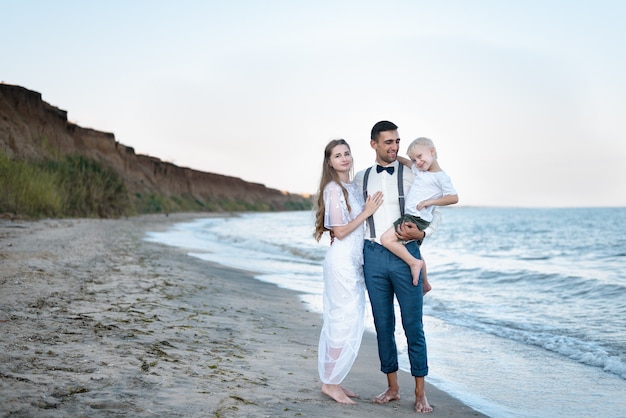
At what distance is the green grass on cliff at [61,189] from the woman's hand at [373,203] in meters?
18.9

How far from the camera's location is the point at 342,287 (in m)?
4.43

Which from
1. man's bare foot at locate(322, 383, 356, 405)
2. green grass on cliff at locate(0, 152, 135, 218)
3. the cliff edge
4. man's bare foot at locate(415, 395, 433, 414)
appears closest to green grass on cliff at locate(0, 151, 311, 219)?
green grass on cliff at locate(0, 152, 135, 218)

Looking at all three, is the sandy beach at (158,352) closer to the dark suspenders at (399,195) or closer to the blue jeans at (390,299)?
the blue jeans at (390,299)

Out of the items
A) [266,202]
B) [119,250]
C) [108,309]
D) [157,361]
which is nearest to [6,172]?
[119,250]

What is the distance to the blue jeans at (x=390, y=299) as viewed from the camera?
4281 millimetres

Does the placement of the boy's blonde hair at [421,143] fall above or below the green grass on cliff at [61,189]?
above

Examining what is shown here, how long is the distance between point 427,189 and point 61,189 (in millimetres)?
24458

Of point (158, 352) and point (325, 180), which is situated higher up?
point (325, 180)

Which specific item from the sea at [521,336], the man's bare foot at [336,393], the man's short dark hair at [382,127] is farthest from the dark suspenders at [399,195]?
the sea at [521,336]

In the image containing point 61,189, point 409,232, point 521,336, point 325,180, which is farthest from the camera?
point 61,189

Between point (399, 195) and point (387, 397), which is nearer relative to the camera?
point (399, 195)

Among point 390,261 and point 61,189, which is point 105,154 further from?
point 390,261

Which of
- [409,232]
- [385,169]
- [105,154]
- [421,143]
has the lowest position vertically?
[409,232]

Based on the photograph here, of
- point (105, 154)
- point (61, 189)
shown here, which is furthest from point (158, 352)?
point (105, 154)
